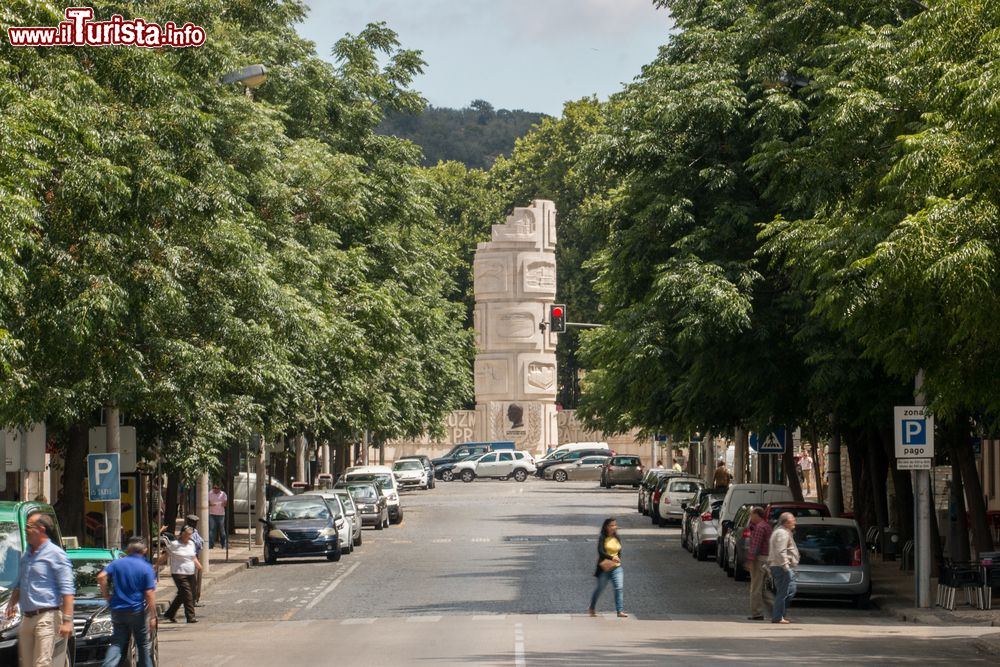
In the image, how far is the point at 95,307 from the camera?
19406 mm

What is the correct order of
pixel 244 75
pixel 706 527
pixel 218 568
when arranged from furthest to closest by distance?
pixel 706 527 → pixel 218 568 → pixel 244 75

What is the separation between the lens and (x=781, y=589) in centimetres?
2388

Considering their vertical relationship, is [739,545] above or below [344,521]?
above

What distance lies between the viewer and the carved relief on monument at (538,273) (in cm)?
9425

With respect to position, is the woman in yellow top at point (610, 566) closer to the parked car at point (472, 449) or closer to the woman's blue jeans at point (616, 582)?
the woman's blue jeans at point (616, 582)

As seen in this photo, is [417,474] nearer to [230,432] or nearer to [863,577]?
[230,432]

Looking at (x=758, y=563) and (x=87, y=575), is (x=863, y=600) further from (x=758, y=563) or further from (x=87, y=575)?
(x=87, y=575)

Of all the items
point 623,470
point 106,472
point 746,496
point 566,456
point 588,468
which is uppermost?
point 106,472

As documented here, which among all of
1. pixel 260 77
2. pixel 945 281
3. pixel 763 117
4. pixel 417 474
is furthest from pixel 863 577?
pixel 417 474

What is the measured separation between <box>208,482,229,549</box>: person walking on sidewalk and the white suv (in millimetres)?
45709

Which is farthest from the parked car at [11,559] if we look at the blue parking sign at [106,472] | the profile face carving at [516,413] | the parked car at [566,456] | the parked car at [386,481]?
the profile face carving at [516,413]

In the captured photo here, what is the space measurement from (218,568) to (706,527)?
36.2ft

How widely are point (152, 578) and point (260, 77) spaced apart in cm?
1283

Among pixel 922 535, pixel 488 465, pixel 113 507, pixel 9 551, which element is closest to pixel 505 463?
pixel 488 465
